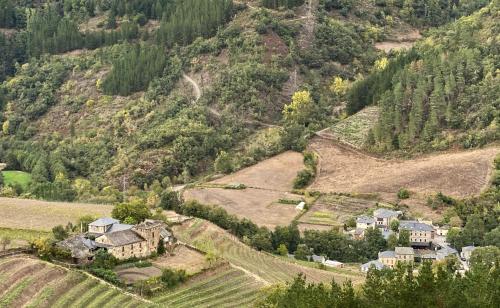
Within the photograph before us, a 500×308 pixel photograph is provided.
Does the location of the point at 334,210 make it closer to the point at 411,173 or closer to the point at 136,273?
the point at 411,173

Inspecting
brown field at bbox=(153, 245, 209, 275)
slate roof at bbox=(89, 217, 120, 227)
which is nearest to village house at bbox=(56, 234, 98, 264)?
slate roof at bbox=(89, 217, 120, 227)

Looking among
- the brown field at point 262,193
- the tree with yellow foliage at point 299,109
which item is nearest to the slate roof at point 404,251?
the brown field at point 262,193

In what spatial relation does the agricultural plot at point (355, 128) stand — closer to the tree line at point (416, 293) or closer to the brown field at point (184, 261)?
the brown field at point (184, 261)

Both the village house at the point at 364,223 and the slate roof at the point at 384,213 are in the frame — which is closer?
the village house at the point at 364,223

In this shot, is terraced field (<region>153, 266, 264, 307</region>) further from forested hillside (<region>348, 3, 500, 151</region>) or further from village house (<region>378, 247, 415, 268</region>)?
forested hillside (<region>348, 3, 500, 151</region>)

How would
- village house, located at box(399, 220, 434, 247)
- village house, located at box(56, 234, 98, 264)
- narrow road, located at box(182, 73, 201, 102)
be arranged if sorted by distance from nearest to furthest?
village house, located at box(56, 234, 98, 264), village house, located at box(399, 220, 434, 247), narrow road, located at box(182, 73, 201, 102)

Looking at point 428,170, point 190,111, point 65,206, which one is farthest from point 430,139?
point 65,206
